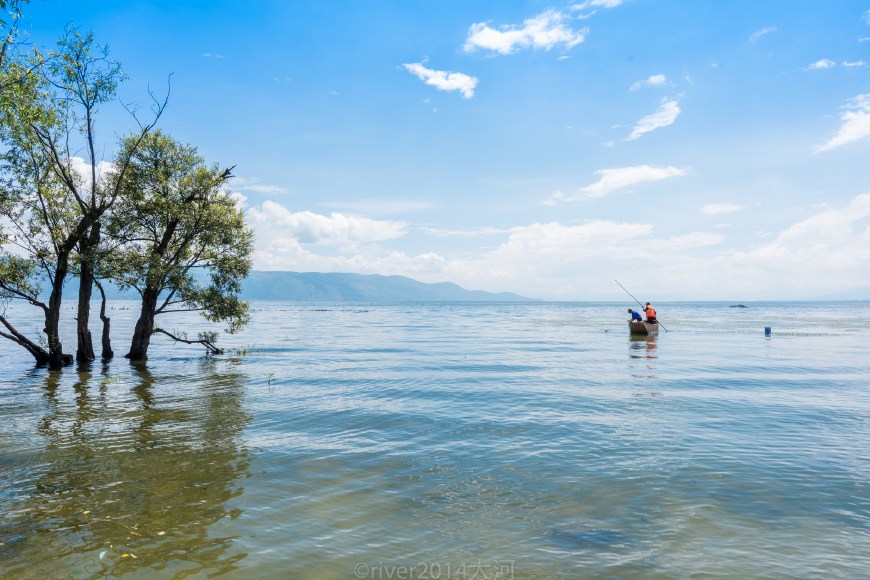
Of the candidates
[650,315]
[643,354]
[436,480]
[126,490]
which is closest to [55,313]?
[126,490]

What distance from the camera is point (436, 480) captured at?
11.1 metres

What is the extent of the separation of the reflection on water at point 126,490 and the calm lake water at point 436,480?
0.05 meters

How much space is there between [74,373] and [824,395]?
37206 millimetres

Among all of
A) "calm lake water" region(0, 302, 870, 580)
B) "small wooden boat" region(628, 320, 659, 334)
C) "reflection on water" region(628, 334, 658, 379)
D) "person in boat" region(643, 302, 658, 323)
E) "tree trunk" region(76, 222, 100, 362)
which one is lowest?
"reflection on water" region(628, 334, 658, 379)

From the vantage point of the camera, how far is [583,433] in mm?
14742

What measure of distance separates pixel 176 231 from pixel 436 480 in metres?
28.6

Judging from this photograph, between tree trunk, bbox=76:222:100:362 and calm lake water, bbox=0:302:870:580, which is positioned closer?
calm lake water, bbox=0:302:870:580

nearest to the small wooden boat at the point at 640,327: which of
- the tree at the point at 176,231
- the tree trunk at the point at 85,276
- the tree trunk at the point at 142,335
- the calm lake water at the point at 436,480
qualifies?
the calm lake water at the point at 436,480

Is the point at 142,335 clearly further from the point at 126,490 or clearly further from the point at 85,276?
the point at 126,490

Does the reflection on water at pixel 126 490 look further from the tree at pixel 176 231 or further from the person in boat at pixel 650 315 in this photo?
the person in boat at pixel 650 315

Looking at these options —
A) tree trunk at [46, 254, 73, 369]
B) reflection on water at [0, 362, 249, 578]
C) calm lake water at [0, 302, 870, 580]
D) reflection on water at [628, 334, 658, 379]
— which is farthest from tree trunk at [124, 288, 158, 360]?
reflection on water at [628, 334, 658, 379]

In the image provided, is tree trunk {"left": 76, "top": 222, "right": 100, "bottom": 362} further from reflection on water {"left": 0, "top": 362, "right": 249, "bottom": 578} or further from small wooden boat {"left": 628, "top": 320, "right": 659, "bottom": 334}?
small wooden boat {"left": 628, "top": 320, "right": 659, "bottom": 334}

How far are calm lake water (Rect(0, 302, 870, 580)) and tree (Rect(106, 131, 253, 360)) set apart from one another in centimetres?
824

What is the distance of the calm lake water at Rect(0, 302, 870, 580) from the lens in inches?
298
